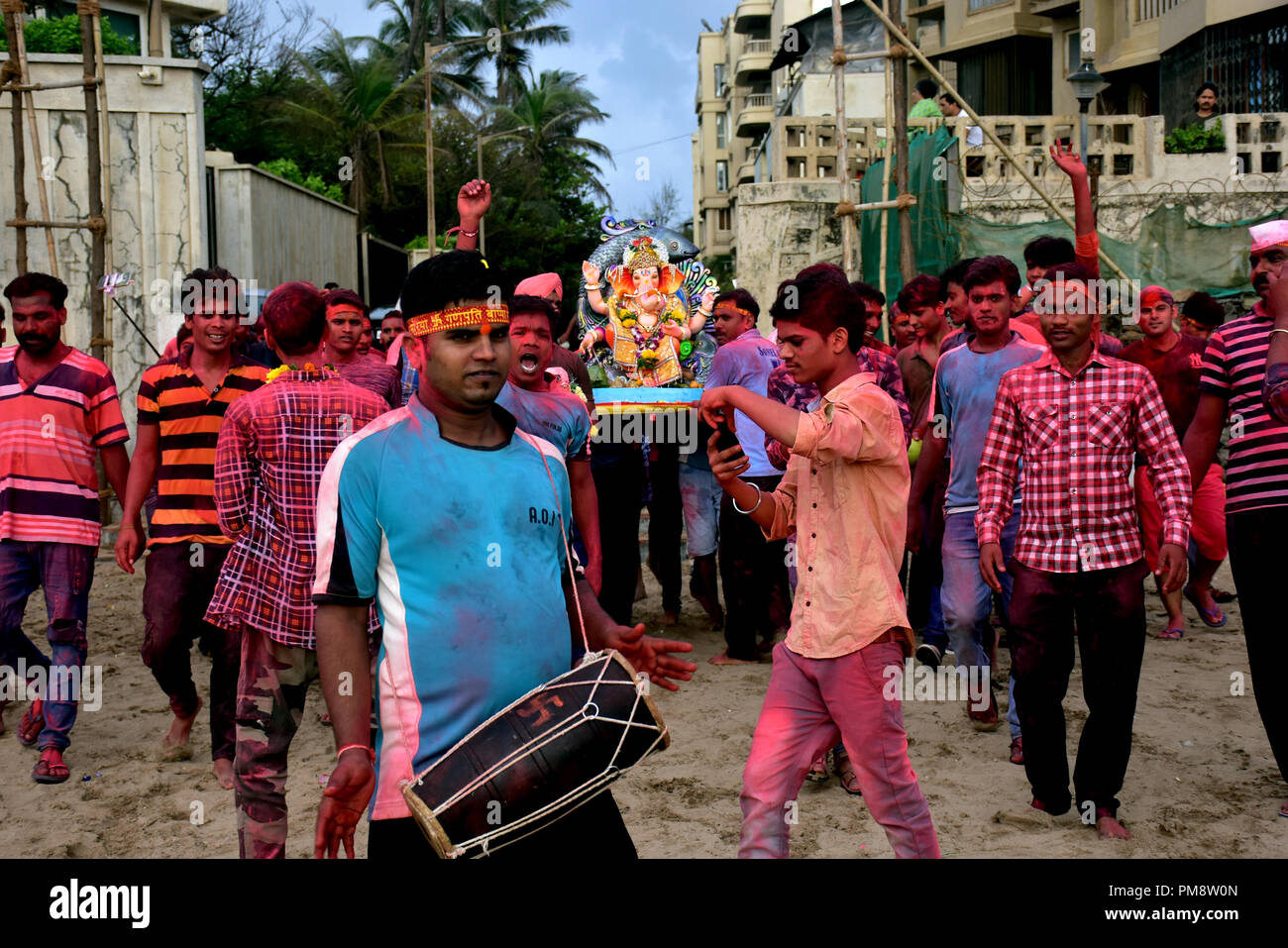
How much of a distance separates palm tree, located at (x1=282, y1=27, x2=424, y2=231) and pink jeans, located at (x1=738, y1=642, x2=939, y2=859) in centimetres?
3027

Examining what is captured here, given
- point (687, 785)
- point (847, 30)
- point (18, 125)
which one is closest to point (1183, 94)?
point (847, 30)

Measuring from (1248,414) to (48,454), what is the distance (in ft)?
17.6

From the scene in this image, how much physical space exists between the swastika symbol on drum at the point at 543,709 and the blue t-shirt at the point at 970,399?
11.4 ft

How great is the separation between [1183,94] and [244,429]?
24.9m

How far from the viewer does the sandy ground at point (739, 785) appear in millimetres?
4840

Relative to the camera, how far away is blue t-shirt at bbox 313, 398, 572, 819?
2.75m

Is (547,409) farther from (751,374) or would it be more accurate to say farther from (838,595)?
(838,595)

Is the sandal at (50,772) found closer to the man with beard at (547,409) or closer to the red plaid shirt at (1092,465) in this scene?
the man with beard at (547,409)

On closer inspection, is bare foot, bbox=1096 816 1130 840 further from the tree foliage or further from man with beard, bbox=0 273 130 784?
the tree foliage

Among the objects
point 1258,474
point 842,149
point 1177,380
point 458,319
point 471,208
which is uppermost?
point 842,149

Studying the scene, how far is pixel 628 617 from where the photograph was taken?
8344 mm

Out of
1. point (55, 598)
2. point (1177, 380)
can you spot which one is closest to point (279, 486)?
point (55, 598)

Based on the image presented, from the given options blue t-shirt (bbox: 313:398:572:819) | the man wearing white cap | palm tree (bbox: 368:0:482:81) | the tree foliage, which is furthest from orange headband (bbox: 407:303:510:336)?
palm tree (bbox: 368:0:482:81)

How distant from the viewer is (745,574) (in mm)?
7656
